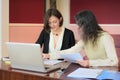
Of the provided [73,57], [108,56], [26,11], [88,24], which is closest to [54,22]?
[88,24]

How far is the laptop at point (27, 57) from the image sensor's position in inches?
69.6

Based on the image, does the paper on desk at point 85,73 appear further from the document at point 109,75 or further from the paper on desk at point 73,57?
the paper on desk at point 73,57

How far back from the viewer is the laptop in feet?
5.80

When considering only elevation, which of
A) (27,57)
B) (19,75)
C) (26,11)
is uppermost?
(26,11)

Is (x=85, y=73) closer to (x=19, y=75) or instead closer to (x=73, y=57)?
(x=73, y=57)

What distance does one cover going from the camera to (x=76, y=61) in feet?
7.09

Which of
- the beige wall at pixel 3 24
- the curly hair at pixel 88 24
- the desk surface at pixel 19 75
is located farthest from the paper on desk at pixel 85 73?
the beige wall at pixel 3 24

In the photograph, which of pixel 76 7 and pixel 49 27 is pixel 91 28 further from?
pixel 76 7

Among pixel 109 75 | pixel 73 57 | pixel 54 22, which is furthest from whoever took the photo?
pixel 54 22

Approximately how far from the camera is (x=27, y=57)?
5.97ft

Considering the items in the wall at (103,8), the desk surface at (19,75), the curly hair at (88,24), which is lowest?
the desk surface at (19,75)

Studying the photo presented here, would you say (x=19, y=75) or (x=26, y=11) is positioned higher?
(x=26, y=11)

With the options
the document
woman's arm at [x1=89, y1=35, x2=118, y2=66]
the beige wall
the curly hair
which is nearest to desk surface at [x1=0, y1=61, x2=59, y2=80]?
the document

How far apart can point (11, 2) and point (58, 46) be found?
2.01 metres
